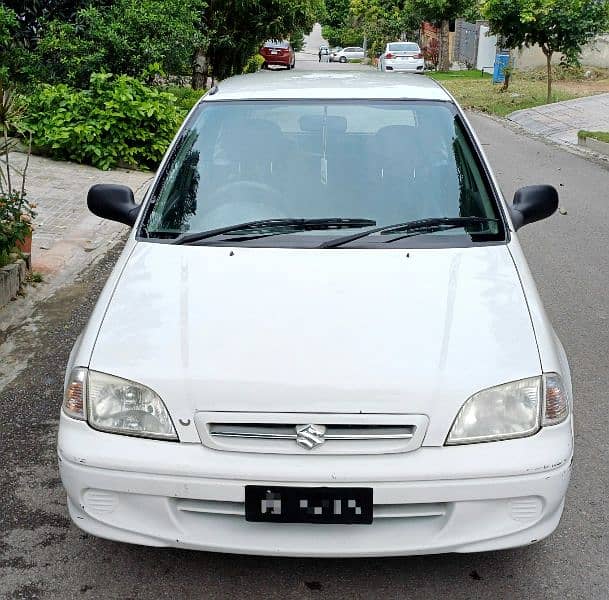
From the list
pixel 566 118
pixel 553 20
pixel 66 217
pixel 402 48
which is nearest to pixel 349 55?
pixel 402 48

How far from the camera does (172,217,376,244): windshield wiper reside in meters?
3.74

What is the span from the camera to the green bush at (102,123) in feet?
37.9

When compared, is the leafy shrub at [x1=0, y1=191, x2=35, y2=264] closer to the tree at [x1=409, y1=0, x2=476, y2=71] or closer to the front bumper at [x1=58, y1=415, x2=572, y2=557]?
the front bumper at [x1=58, y1=415, x2=572, y2=557]

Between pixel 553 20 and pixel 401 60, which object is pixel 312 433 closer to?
pixel 553 20

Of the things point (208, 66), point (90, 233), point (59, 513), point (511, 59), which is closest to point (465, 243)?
point (59, 513)

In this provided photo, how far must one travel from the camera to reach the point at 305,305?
3.19 meters

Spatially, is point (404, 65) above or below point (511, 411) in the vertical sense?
below

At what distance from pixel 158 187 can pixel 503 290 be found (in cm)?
167

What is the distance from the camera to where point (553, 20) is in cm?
2048

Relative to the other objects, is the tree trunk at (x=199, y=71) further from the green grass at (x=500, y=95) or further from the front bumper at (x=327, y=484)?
the front bumper at (x=327, y=484)

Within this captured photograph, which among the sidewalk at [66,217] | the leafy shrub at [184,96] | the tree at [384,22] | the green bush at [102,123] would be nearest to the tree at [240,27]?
the leafy shrub at [184,96]

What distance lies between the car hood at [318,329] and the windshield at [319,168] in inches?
11.7

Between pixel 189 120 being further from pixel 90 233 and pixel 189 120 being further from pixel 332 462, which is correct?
pixel 90 233

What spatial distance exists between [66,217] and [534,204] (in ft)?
19.1
